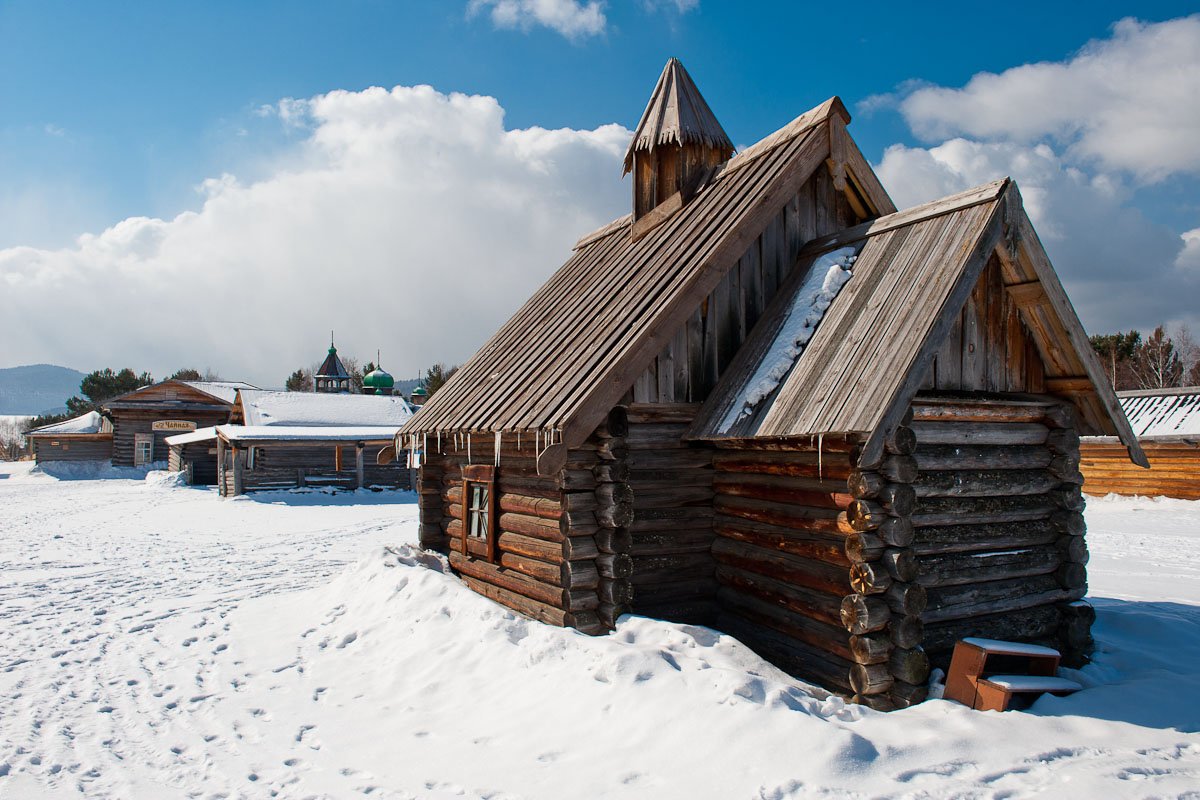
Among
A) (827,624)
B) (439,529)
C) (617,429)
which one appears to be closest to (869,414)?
(827,624)

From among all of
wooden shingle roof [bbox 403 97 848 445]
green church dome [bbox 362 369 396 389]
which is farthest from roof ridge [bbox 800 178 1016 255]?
green church dome [bbox 362 369 396 389]

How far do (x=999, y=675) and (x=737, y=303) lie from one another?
4.63 m

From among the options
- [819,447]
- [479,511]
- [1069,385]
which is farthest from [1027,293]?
[479,511]

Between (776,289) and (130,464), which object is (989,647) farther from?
(130,464)

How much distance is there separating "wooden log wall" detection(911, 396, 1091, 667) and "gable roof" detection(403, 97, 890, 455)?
110 inches

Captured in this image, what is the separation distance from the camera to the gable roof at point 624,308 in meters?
7.57

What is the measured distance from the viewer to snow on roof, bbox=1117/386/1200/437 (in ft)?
71.6

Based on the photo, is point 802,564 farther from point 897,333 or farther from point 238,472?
point 238,472

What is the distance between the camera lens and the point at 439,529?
39.3 feet

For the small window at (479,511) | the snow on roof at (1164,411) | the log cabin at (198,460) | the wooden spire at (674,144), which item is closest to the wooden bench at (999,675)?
the small window at (479,511)

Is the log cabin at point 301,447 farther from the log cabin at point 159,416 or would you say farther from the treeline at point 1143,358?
the treeline at point 1143,358

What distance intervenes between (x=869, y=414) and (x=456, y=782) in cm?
423

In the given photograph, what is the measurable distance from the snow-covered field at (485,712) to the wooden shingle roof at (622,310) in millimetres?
2246

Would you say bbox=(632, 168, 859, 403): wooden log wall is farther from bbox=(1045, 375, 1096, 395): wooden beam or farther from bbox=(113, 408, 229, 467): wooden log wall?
bbox=(113, 408, 229, 467): wooden log wall
